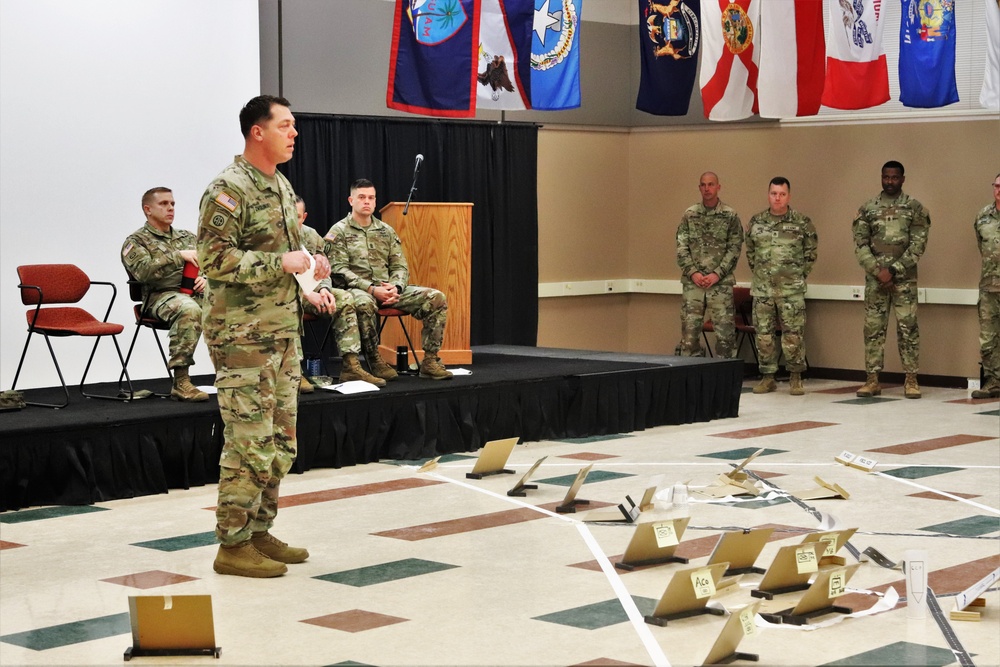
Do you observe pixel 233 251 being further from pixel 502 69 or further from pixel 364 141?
pixel 364 141

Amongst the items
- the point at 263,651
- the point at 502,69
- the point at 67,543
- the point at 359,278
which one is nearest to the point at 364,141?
the point at 502,69

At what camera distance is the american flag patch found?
4.79 m

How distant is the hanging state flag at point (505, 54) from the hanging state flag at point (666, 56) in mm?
986

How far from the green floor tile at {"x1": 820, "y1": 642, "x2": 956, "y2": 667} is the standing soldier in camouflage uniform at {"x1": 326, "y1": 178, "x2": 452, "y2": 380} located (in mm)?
4792

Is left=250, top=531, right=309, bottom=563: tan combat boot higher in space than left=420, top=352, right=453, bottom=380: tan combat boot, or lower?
lower

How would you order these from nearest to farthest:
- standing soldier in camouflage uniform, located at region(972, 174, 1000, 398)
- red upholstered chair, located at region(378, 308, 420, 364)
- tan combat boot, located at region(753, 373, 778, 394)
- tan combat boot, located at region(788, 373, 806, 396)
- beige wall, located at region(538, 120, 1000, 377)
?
red upholstered chair, located at region(378, 308, 420, 364), standing soldier in camouflage uniform, located at region(972, 174, 1000, 398), tan combat boot, located at region(788, 373, 806, 396), tan combat boot, located at region(753, 373, 778, 394), beige wall, located at region(538, 120, 1000, 377)

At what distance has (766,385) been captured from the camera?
1134 cm

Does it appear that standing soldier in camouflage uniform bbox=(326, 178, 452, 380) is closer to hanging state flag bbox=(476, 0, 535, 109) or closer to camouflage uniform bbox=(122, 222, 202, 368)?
camouflage uniform bbox=(122, 222, 202, 368)

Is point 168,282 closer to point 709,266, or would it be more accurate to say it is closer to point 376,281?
point 376,281

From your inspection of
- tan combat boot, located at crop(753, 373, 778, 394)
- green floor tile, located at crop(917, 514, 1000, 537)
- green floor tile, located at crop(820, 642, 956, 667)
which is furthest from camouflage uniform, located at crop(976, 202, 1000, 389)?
green floor tile, located at crop(820, 642, 956, 667)

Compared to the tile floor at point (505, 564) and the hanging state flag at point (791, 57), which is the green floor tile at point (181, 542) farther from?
the hanging state flag at point (791, 57)

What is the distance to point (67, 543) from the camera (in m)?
5.65

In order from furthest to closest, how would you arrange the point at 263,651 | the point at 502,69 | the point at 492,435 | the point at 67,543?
the point at 502,69, the point at 492,435, the point at 67,543, the point at 263,651

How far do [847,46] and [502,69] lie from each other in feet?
8.32
